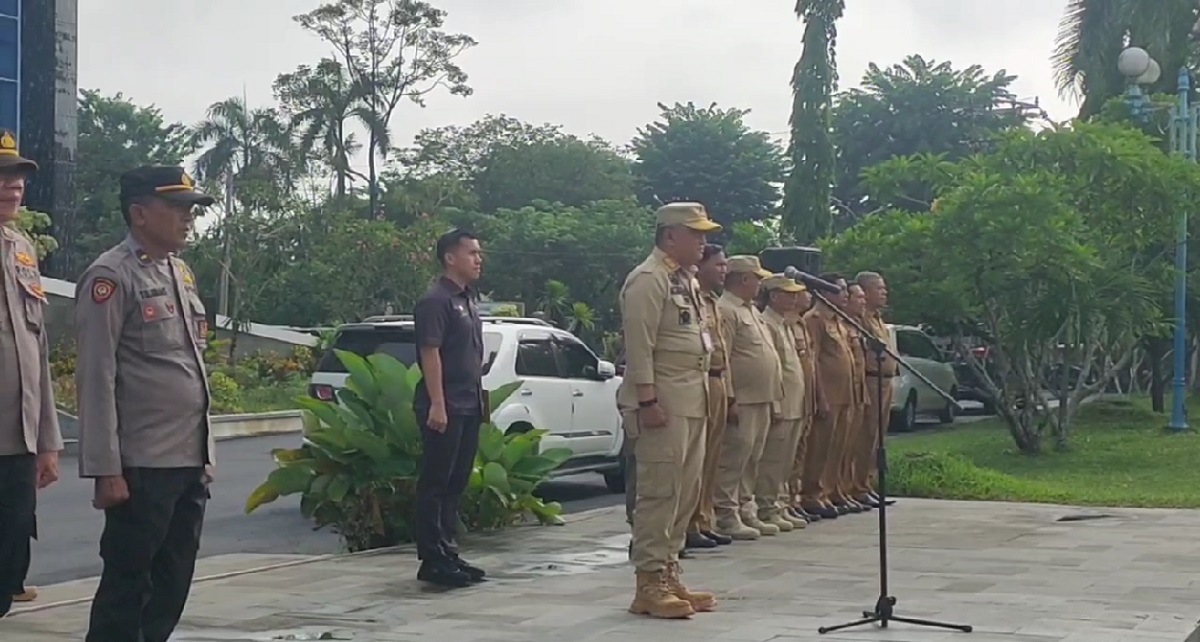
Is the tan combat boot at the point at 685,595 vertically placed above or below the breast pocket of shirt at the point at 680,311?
below

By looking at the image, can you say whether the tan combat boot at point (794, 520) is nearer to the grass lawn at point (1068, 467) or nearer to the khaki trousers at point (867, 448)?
the khaki trousers at point (867, 448)

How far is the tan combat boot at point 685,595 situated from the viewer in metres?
7.43

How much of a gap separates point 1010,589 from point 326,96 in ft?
128

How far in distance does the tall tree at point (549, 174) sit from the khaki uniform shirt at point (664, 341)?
147ft

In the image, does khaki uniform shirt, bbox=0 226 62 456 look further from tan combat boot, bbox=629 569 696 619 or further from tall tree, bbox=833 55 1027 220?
tall tree, bbox=833 55 1027 220

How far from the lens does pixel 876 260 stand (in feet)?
57.3

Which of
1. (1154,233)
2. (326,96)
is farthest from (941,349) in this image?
(326,96)

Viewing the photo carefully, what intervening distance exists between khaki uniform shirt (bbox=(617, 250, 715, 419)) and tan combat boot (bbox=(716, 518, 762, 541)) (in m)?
2.98

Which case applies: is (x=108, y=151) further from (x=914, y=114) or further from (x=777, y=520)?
(x=777, y=520)

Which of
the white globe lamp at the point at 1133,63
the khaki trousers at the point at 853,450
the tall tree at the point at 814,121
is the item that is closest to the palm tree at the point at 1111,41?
the white globe lamp at the point at 1133,63

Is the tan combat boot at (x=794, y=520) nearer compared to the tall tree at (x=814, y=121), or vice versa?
the tan combat boot at (x=794, y=520)

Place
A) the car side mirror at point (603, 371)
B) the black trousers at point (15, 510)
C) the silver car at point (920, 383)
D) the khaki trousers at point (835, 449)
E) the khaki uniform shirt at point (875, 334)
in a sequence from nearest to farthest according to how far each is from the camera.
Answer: the black trousers at point (15, 510) → the khaki uniform shirt at point (875, 334) → the khaki trousers at point (835, 449) → the car side mirror at point (603, 371) → the silver car at point (920, 383)

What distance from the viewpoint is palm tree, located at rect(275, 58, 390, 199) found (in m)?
44.7

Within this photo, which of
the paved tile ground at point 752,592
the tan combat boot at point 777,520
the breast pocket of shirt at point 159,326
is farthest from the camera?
the tan combat boot at point 777,520
